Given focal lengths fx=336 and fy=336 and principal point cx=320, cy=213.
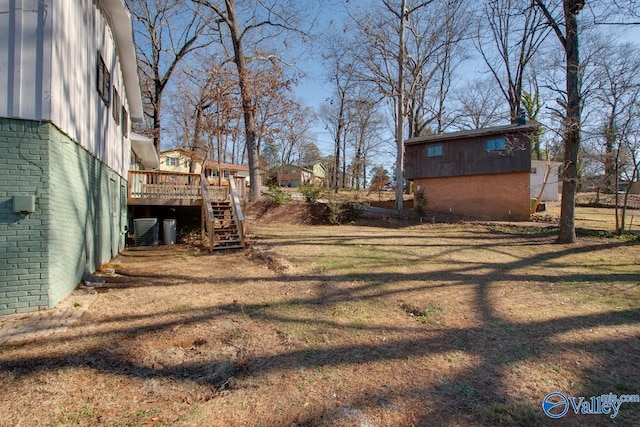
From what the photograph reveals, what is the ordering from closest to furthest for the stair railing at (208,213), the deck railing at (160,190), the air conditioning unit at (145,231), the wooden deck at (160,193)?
1. the stair railing at (208,213)
2. the air conditioning unit at (145,231)
3. the wooden deck at (160,193)
4. the deck railing at (160,190)

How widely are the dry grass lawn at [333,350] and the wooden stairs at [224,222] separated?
2666 millimetres

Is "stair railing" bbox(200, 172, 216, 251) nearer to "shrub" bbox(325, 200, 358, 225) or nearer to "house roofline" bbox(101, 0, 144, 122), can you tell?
"house roofline" bbox(101, 0, 144, 122)

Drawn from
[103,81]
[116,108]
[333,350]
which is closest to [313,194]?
[116,108]

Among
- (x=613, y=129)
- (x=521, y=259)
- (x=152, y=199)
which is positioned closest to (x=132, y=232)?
(x=152, y=199)

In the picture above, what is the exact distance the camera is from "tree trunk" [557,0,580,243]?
32.4 feet

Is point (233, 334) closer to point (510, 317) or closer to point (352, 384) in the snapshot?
point (352, 384)

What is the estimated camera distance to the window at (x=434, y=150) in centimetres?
2077

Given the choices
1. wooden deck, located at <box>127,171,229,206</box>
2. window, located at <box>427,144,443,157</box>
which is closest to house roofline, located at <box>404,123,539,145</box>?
window, located at <box>427,144,443,157</box>

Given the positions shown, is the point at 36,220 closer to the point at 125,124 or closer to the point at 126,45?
the point at 126,45

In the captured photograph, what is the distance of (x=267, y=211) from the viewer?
17.1 meters

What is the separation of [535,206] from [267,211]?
1597 cm

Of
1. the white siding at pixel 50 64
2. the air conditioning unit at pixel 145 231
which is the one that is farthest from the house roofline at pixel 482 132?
the white siding at pixel 50 64

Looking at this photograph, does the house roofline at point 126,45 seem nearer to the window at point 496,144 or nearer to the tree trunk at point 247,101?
the tree trunk at point 247,101

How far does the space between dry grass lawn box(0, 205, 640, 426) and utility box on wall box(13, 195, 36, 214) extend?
1501 mm
